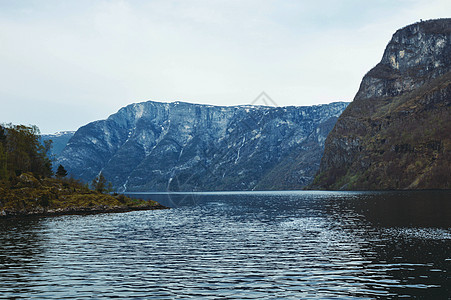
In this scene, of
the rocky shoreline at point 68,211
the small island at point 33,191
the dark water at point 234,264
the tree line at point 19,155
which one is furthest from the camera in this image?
the tree line at point 19,155

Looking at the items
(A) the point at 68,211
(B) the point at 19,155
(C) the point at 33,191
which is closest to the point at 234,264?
(A) the point at 68,211

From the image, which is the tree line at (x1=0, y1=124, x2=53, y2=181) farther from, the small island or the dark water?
the dark water

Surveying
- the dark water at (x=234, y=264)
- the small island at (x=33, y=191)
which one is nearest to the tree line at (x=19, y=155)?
the small island at (x=33, y=191)

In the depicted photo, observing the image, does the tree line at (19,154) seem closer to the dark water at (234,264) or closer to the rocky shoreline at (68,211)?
the rocky shoreline at (68,211)

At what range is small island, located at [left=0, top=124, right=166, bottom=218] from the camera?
116m

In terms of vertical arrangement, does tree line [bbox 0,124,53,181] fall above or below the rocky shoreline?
above

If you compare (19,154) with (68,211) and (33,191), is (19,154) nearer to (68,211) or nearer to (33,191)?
(33,191)

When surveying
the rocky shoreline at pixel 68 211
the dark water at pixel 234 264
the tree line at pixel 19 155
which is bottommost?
the rocky shoreline at pixel 68 211

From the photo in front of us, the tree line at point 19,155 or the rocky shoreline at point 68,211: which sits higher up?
the tree line at point 19,155

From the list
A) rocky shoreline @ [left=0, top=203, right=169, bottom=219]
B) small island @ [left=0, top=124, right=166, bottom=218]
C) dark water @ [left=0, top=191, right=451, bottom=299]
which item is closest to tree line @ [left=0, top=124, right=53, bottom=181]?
small island @ [left=0, top=124, right=166, bottom=218]

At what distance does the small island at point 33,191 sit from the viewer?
116413mm

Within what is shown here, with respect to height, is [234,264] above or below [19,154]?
below

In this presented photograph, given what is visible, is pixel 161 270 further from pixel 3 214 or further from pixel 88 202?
pixel 88 202

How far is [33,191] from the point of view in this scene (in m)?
123
